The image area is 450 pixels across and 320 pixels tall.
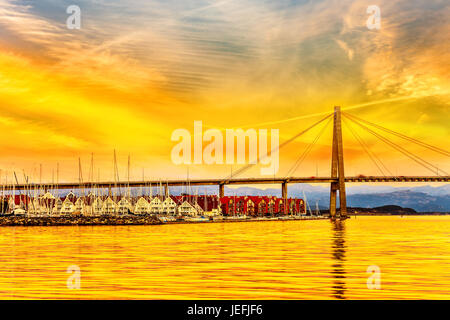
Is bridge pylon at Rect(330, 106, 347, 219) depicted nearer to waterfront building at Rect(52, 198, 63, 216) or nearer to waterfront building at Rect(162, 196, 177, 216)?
waterfront building at Rect(162, 196, 177, 216)

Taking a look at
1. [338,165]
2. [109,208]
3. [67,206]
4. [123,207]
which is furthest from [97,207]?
[338,165]

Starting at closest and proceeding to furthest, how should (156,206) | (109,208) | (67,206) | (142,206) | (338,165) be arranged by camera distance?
(338,165), (142,206), (156,206), (109,208), (67,206)

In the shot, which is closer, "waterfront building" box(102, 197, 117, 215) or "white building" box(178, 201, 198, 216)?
"waterfront building" box(102, 197, 117, 215)

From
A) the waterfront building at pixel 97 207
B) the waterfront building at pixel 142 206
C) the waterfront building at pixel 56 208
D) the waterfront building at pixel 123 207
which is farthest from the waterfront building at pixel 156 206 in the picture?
the waterfront building at pixel 56 208

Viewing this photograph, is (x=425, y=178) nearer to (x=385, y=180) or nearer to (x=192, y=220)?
(x=385, y=180)

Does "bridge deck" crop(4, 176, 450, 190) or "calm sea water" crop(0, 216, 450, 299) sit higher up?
"bridge deck" crop(4, 176, 450, 190)

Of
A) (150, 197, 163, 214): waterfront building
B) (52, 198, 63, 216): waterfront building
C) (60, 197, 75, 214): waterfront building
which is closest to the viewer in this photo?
(150, 197, 163, 214): waterfront building

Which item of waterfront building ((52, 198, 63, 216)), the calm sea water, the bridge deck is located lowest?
waterfront building ((52, 198, 63, 216))

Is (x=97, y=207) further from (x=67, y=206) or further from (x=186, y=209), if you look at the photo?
(x=67, y=206)

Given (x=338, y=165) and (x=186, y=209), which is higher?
(x=338, y=165)

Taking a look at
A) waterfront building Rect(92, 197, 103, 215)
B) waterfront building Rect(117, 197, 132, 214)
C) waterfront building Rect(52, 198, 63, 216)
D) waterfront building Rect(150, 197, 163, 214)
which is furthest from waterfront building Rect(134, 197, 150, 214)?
waterfront building Rect(52, 198, 63, 216)

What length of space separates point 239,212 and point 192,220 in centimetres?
3495

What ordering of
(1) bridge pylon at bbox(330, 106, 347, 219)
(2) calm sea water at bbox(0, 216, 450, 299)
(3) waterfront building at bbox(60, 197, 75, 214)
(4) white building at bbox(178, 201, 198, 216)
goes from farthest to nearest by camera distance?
1. (3) waterfront building at bbox(60, 197, 75, 214)
2. (4) white building at bbox(178, 201, 198, 216)
3. (1) bridge pylon at bbox(330, 106, 347, 219)
4. (2) calm sea water at bbox(0, 216, 450, 299)
